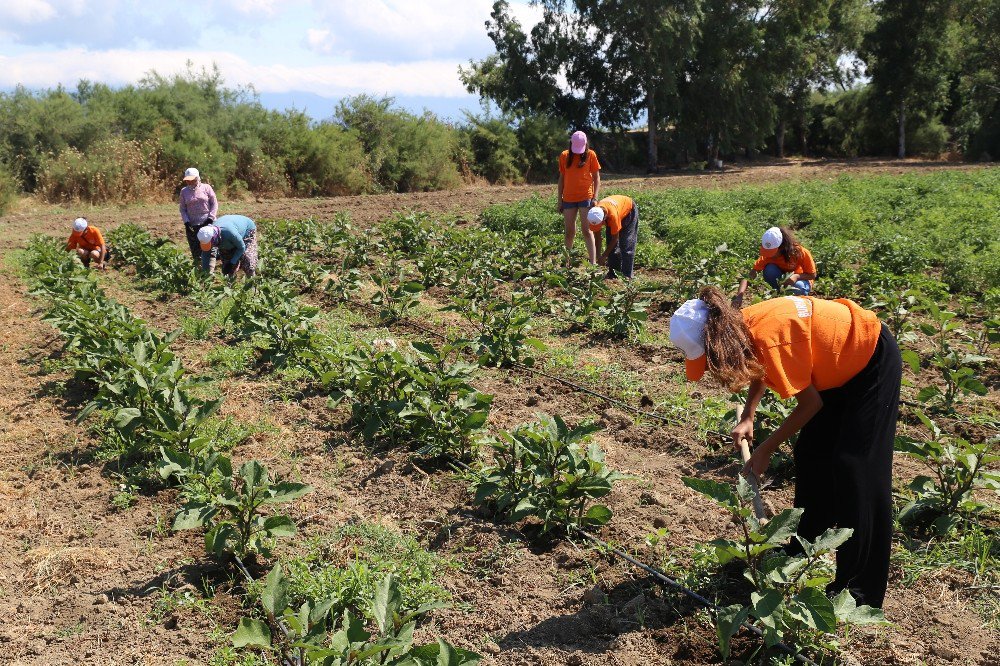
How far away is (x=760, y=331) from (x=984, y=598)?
160 cm

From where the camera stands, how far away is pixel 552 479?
360 centimetres

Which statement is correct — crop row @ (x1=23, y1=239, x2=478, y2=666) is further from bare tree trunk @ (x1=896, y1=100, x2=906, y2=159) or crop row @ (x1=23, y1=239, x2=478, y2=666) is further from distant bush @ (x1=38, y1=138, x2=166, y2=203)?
bare tree trunk @ (x1=896, y1=100, x2=906, y2=159)

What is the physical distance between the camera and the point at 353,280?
28.3 ft

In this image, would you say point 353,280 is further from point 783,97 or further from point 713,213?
point 783,97

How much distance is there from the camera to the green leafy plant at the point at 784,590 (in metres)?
2.67

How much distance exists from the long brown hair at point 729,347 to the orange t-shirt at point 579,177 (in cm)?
632

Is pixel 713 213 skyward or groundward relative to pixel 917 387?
skyward

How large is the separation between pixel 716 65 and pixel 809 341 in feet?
94.5

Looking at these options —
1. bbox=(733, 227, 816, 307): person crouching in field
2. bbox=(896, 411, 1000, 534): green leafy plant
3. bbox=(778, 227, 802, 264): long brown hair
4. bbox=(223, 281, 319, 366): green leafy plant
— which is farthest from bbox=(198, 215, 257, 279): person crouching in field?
bbox=(896, 411, 1000, 534): green leafy plant

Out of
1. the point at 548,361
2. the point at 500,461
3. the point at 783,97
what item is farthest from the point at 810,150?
the point at 500,461

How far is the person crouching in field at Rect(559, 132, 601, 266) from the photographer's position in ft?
29.0

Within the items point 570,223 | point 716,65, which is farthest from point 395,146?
point 570,223

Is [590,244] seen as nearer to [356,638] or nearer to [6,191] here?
[356,638]

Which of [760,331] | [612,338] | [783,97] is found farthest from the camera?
[783,97]
